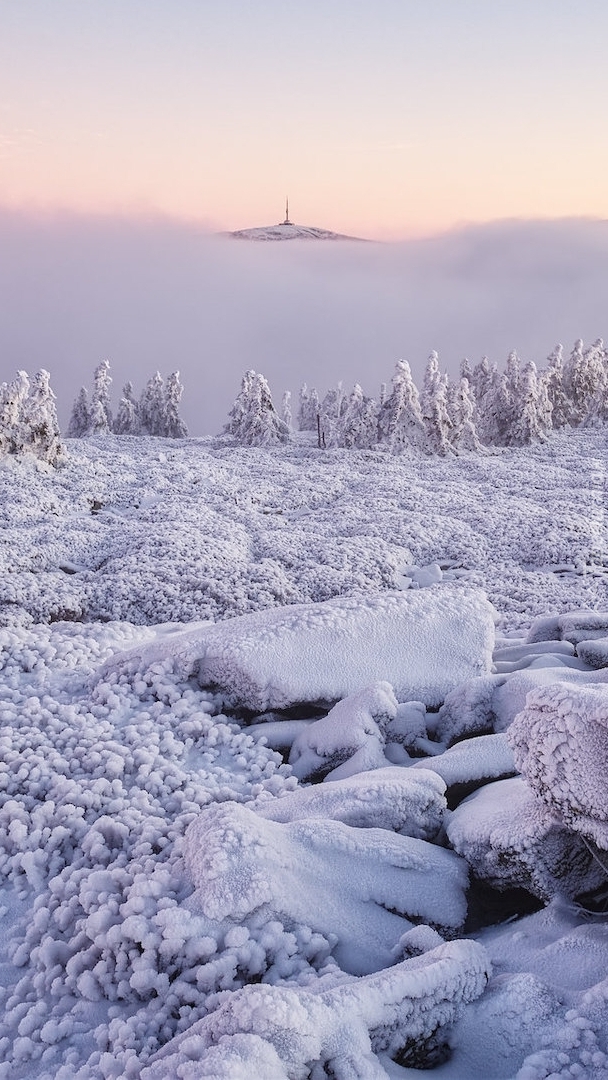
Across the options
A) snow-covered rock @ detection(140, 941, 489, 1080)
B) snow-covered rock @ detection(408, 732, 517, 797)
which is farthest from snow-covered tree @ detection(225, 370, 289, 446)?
snow-covered rock @ detection(140, 941, 489, 1080)

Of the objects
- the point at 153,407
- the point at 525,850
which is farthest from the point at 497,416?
the point at 525,850

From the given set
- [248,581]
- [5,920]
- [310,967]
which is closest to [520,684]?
[310,967]

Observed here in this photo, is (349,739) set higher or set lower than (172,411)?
lower

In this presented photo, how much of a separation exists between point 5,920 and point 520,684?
4762 mm

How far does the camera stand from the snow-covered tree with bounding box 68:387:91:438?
223ft

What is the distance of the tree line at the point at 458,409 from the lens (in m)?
47.4

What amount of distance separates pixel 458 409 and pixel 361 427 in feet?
24.8

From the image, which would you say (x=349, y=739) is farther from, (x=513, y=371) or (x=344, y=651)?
(x=513, y=371)

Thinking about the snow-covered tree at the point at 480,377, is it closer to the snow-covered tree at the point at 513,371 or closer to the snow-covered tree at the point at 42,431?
the snow-covered tree at the point at 513,371

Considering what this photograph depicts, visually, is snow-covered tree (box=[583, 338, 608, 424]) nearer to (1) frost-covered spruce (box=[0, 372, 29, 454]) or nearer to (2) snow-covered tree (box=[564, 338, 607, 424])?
(2) snow-covered tree (box=[564, 338, 607, 424])

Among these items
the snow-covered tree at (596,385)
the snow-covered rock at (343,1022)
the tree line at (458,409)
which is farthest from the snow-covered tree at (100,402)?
the snow-covered rock at (343,1022)

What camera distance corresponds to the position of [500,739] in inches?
233

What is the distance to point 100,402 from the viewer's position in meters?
67.2

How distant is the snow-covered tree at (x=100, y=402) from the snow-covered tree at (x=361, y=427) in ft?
88.0
